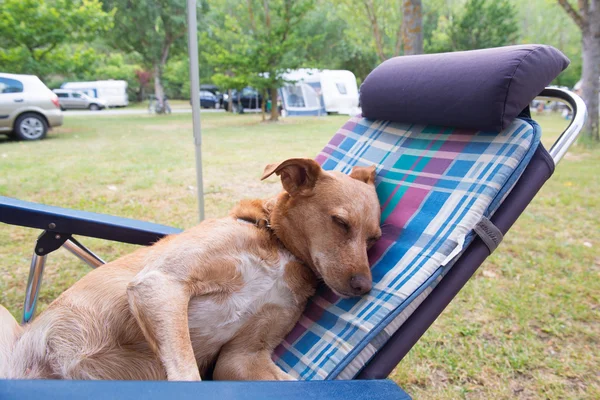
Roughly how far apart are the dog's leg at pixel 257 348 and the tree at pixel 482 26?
34.5 m

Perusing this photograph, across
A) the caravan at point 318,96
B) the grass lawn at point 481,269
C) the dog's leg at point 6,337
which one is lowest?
the caravan at point 318,96

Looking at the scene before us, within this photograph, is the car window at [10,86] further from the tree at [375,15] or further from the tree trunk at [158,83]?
the tree trunk at [158,83]

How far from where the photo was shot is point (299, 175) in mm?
2377

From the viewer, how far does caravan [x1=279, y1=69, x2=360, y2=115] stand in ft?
93.6

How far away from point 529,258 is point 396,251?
3.20m

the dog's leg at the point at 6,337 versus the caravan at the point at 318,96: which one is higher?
the dog's leg at the point at 6,337

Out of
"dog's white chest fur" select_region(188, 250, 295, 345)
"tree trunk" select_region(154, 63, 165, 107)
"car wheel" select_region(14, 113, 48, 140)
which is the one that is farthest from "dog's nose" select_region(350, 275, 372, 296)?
"tree trunk" select_region(154, 63, 165, 107)

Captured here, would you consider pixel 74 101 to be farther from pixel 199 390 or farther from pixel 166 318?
pixel 199 390

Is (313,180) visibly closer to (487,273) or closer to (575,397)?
(575,397)

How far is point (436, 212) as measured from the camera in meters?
2.09

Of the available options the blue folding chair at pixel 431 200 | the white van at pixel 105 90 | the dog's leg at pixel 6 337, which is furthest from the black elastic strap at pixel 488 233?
the white van at pixel 105 90

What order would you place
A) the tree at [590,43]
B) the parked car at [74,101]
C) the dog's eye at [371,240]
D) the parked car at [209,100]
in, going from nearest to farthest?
the dog's eye at [371,240] < the tree at [590,43] < the parked car at [74,101] < the parked car at [209,100]

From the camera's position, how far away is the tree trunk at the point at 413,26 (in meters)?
8.22

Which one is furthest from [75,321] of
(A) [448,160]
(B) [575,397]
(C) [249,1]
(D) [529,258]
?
(C) [249,1]
